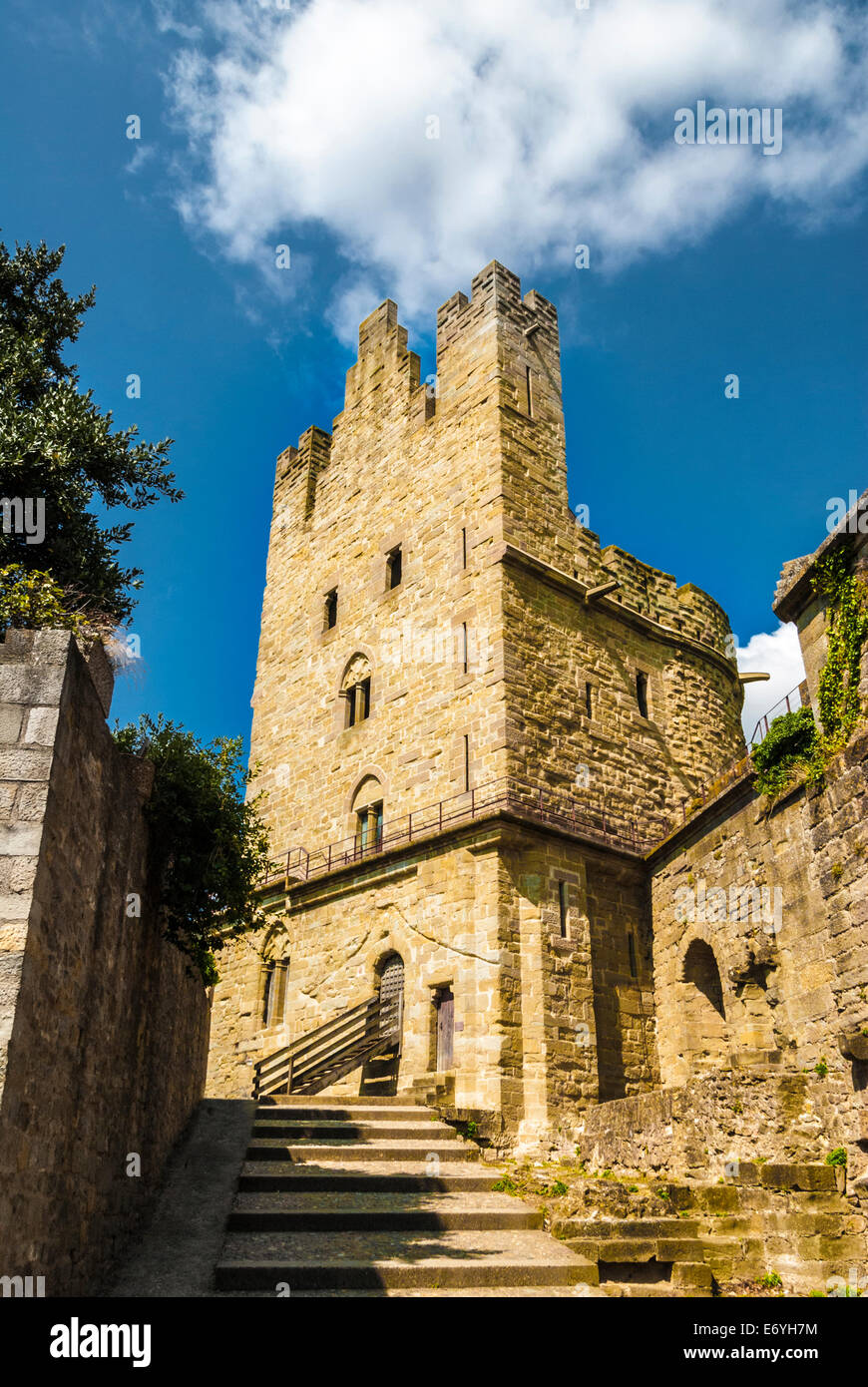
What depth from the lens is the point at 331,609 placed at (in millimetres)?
22547

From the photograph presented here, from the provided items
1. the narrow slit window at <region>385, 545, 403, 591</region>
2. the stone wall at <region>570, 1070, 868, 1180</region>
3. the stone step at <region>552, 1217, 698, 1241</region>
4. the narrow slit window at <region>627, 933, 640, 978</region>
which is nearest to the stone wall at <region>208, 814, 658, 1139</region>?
the narrow slit window at <region>627, 933, 640, 978</region>

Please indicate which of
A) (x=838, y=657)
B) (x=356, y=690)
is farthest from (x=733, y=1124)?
(x=356, y=690)

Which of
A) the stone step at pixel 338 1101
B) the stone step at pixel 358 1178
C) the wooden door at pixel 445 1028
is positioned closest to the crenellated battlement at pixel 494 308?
the wooden door at pixel 445 1028

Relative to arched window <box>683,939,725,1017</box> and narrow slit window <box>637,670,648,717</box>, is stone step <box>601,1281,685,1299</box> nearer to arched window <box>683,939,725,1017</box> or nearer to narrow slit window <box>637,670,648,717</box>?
arched window <box>683,939,725,1017</box>

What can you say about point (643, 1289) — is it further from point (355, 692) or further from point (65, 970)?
point (355, 692)

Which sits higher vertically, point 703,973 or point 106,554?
point 106,554

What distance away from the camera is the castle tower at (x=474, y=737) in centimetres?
1484

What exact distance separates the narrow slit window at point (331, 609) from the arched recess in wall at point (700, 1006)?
1108 centimetres

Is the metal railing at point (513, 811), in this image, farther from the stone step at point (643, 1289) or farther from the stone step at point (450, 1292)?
the stone step at point (450, 1292)

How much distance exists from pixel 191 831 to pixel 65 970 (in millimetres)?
3472

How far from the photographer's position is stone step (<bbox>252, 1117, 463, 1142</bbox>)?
11.8 m

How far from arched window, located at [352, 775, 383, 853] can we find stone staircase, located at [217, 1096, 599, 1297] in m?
5.82

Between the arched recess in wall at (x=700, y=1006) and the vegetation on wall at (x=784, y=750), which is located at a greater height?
the vegetation on wall at (x=784, y=750)
